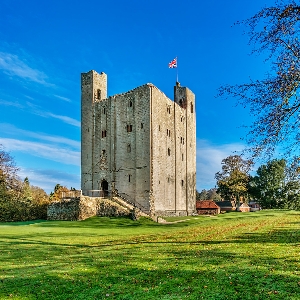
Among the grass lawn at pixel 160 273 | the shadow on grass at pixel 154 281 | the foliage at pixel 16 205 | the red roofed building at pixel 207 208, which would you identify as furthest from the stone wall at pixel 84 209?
the red roofed building at pixel 207 208

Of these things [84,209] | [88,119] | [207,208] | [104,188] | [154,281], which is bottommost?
[207,208]

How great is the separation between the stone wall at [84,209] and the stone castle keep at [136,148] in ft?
13.3

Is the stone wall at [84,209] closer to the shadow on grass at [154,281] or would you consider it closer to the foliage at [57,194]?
the foliage at [57,194]

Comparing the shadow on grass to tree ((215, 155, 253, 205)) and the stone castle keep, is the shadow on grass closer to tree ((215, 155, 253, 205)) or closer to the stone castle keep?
the stone castle keep

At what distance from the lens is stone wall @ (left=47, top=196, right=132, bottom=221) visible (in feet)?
110

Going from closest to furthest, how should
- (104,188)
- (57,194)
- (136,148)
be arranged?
(136,148) < (104,188) < (57,194)

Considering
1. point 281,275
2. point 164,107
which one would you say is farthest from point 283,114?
point 164,107

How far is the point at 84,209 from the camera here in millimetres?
33875

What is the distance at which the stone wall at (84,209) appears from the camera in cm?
3367

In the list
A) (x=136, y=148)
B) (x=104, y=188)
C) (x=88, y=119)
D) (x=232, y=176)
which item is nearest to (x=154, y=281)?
(x=136, y=148)

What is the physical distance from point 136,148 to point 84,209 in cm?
994

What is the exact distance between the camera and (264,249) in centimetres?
1096

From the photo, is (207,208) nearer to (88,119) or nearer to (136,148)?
(136,148)

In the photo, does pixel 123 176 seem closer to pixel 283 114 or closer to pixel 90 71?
pixel 90 71
